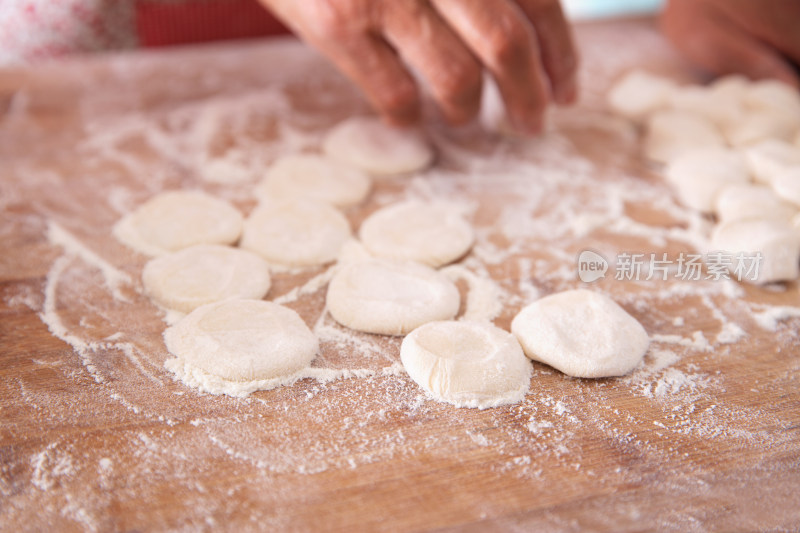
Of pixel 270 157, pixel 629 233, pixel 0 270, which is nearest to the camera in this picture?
pixel 0 270

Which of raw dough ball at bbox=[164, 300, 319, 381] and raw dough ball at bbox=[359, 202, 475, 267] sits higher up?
raw dough ball at bbox=[359, 202, 475, 267]

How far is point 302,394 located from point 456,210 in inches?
21.2

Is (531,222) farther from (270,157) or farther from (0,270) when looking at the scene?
(0,270)

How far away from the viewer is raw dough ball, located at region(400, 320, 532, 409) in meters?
0.92

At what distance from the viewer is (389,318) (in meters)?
1.02

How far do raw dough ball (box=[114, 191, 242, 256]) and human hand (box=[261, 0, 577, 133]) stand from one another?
390 millimetres

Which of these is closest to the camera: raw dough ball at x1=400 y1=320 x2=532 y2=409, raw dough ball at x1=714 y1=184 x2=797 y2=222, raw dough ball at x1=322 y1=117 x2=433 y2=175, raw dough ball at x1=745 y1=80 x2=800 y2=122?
raw dough ball at x1=400 y1=320 x2=532 y2=409

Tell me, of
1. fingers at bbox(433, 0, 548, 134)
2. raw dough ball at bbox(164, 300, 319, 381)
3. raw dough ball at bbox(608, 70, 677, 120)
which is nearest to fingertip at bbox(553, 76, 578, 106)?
fingers at bbox(433, 0, 548, 134)

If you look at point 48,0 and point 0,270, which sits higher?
point 48,0

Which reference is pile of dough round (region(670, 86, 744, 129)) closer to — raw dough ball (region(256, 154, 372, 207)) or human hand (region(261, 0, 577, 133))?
human hand (region(261, 0, 577, 133))

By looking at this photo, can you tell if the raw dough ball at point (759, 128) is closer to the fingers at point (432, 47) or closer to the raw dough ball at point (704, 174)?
the raw dough ball at point (704, 174)

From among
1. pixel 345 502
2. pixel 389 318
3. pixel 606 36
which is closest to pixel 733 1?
pixel 606 36

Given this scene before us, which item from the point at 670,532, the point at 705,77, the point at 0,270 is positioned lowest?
the point at 670,532

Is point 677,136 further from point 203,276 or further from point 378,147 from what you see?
point 203,276
